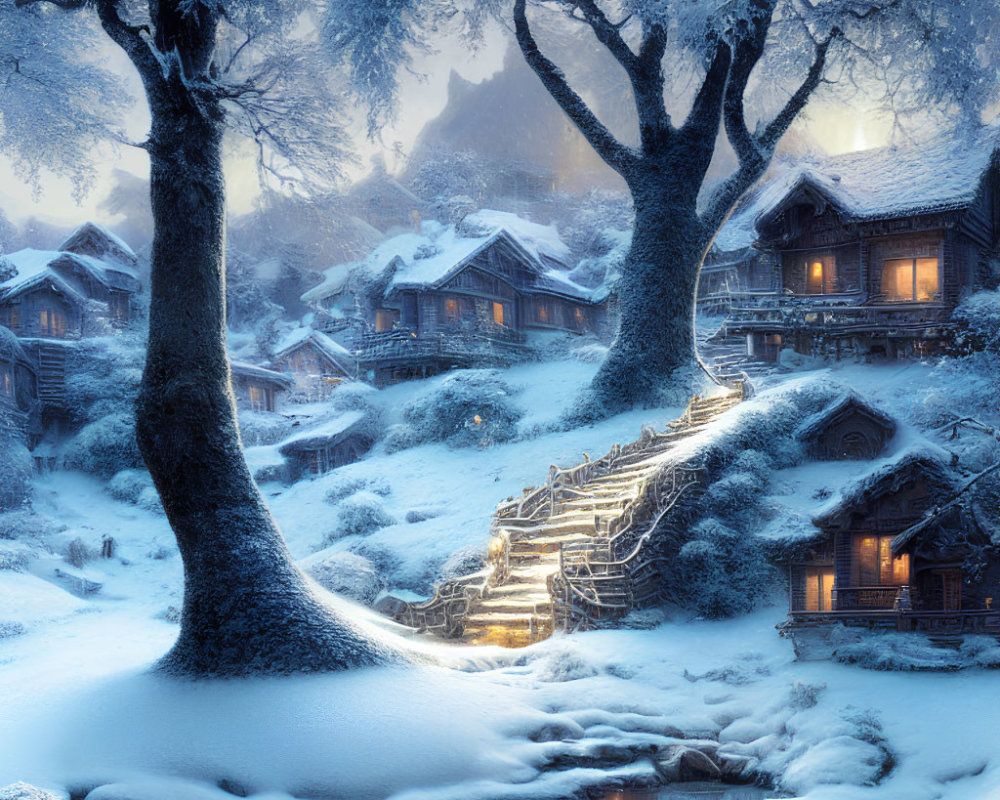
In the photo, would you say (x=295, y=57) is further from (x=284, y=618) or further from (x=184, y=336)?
(x=284, y=618)

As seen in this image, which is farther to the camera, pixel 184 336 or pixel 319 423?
pixel 319 423

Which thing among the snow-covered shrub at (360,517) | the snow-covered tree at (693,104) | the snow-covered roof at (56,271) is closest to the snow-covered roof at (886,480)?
the snow-covered tree at (693,104)

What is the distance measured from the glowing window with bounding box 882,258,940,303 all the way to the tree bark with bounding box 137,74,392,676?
17.5m

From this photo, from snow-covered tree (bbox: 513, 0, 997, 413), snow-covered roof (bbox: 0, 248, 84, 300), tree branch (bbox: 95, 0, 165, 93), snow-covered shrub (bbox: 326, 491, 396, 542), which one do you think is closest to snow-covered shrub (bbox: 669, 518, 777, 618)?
snow-covered tree (bbox: 513, 0, 997, 413)

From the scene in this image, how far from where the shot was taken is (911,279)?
21.9 m

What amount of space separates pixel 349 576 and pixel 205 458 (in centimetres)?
677

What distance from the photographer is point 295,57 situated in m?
11.8

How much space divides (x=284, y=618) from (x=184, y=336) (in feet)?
11.6

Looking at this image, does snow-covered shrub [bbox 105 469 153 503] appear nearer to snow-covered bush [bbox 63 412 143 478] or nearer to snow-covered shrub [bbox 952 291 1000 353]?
snow-covered bush [bbox 63 412 143 478]

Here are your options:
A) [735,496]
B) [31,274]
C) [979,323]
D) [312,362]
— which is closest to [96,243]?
[31,274]

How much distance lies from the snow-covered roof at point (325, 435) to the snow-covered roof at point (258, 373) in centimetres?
679

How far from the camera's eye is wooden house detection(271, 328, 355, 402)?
35.8 metres

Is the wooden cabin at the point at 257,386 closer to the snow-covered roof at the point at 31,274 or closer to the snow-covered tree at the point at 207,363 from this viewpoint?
the snow-covered roof at the point at 31,274

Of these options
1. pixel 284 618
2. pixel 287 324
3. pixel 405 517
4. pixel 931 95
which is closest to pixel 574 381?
pixel 405 517
